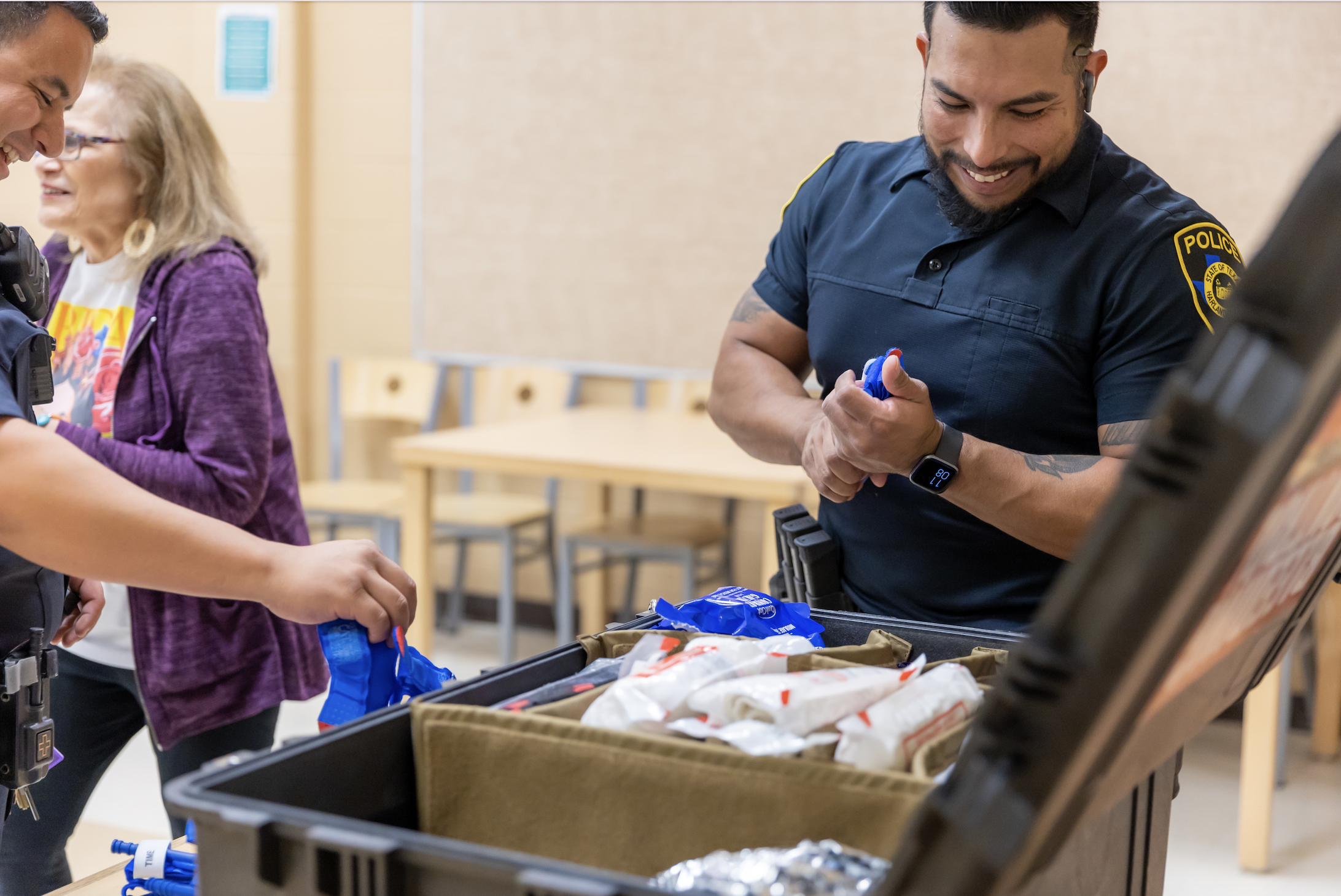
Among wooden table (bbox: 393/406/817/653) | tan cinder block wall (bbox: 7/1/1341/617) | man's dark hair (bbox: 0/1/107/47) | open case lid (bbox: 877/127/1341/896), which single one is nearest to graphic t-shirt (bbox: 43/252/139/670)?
man's dark hair (bbox: 0/1/107/47)

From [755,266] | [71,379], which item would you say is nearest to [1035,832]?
[71,379]

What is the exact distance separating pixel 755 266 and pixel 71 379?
2823 millimetres

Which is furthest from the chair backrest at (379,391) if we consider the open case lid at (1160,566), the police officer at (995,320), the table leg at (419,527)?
the open case lid at (1160,566)

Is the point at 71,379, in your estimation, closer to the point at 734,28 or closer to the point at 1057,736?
the point at 1057,736

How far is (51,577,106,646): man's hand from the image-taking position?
140 cm

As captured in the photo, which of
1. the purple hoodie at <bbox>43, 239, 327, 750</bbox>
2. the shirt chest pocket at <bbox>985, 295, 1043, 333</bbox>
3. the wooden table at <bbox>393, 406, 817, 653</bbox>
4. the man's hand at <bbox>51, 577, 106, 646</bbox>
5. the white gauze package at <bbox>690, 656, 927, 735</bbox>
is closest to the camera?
the white gauze package at <bbox>690, 656, 927, 735</bbox>

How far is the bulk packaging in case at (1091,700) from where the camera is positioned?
0.41 meters

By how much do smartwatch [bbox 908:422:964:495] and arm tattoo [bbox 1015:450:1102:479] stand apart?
0.24 feet

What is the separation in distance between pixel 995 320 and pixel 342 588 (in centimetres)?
75

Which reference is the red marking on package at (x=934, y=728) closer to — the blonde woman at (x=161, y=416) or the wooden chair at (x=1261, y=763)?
the blonde woman at (x=161, y=416)

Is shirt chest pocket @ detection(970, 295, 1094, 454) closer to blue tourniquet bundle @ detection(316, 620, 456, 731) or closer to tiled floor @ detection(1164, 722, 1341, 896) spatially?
blue tourniquet bundle @ detection(316, 620, 456, 731)

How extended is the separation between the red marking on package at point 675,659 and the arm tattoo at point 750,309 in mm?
878

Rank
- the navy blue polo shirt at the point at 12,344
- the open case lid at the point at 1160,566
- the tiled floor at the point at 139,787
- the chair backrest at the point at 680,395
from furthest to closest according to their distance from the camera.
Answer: the chair backrest at the point at 680,395 → the tiled floor at the point at 139,787 → the navy blue polo shirt at the point at 12,344 → the open case lid at the point at 1160,566

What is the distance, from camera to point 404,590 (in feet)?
3.16
